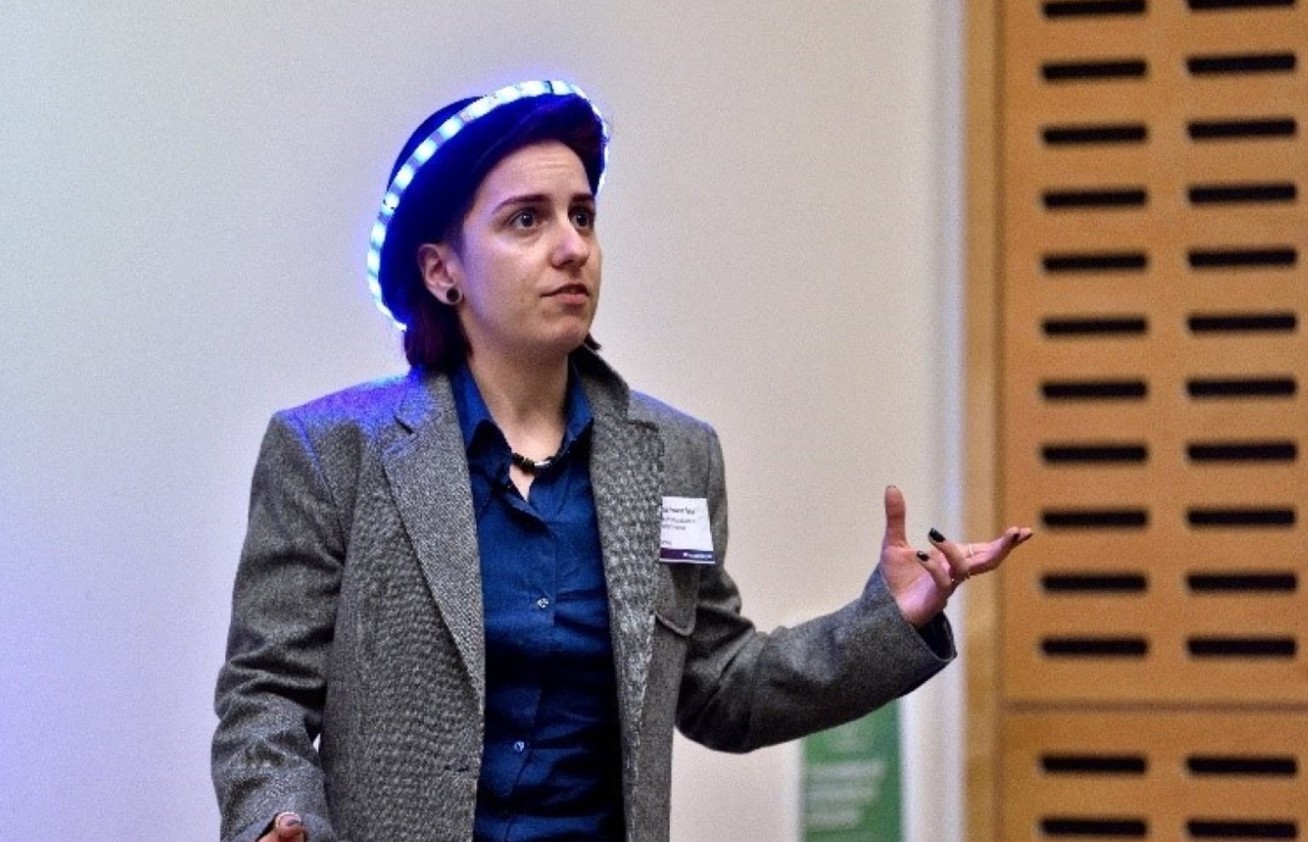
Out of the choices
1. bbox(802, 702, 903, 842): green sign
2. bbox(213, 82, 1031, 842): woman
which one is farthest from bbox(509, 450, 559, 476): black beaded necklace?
bbox(802, 702, 903, 842): green sign

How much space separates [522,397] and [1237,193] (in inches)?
68.6

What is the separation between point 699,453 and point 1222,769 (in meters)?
1.55

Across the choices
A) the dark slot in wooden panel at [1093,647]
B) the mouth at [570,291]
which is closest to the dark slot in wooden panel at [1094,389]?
the dark slot in wooden panel at [1093,647]

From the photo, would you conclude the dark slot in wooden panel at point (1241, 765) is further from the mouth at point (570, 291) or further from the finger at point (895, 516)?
the mouth at point (570, 291)

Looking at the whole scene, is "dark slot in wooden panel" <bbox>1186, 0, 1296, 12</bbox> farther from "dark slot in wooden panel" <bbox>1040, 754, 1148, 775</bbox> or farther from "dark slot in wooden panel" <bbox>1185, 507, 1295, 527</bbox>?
"dark slot in wooden panel" <bbox>1040, 754, 1148, 775</bbox>

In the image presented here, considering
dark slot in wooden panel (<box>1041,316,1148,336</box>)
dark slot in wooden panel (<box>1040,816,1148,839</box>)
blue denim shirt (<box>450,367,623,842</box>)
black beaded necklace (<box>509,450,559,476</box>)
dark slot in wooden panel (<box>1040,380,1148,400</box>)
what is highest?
dark slot in wooden panel (<box>1041,316,1148,336</box>)

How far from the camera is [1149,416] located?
3723 mm

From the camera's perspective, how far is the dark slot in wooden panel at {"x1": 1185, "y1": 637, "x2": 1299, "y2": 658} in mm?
3686

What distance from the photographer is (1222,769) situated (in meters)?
3.70

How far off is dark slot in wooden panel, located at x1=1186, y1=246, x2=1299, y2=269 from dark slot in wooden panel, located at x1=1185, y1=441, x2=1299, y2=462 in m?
0.30

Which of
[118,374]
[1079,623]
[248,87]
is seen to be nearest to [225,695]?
[118,374]

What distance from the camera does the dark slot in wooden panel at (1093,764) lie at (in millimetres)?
3701

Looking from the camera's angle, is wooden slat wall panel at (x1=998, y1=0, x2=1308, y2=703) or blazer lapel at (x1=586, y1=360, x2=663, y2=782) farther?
wooden slat wall panel at (x1=998, y1=0, x2=1308, y2=703)

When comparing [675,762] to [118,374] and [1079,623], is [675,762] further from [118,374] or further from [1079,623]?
[118,374]
